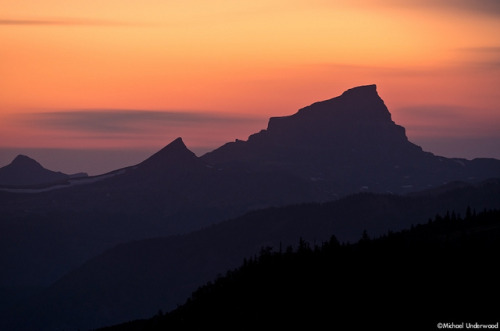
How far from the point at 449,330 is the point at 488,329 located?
740 centimetres

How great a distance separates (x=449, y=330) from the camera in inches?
7333

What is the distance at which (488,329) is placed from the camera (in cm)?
18000
